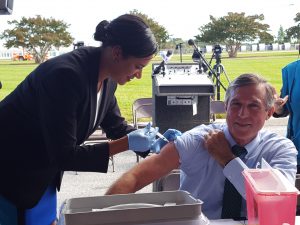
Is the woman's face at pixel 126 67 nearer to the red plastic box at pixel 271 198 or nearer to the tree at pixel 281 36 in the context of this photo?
the red plastic box at pixel 271 198

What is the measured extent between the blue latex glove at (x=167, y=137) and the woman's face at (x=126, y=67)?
278 mm

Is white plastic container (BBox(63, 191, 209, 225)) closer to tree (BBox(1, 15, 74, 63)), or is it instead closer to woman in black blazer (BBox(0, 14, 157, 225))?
woman in black blazer (BBox(0, 14, 157, 225))

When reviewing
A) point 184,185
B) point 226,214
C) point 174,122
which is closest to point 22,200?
point 184,185

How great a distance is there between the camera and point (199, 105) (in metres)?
4.78

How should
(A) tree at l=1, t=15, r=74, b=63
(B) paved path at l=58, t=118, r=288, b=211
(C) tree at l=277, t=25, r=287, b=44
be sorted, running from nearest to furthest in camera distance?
(B) paved path at l=58, t=118, r=288, b=211 < (A) tree at l=1, t=15, r=74, b=63 < (C) tree at l=277, t=25, r=287, b=44

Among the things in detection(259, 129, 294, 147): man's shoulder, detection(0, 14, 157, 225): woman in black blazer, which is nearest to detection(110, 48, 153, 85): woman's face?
detection(0, 14, 157, 225): woman in black blazer

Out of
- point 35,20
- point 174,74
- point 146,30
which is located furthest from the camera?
point 35,20

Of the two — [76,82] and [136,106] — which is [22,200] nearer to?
[76,82]

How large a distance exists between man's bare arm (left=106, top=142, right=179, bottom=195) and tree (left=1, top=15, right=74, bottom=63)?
2875 centimetres

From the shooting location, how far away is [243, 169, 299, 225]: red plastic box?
3.26 feet

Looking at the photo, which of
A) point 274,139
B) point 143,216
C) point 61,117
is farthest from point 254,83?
point 143,216

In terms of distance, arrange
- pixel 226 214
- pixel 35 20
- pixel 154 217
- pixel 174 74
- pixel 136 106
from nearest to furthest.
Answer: pixel 154 217 < pixel 226 214 < pixel 174 74 < pixel 136 106 < pixel 35 20

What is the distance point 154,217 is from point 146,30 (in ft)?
3.37

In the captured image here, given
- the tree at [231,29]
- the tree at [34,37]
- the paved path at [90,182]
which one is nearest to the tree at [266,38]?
the tree at [231,29]
